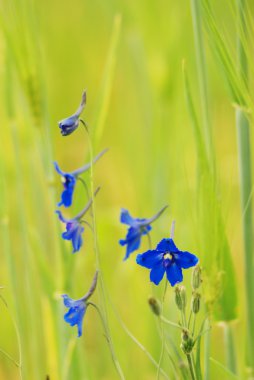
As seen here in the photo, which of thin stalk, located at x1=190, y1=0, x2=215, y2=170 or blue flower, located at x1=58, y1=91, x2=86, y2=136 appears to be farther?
thin stalk, located at x1=190, y1=0, x2=215, y2=170

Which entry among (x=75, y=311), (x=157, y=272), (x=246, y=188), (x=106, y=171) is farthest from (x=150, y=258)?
(x=106, y=171)

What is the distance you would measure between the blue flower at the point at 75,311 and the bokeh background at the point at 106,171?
4cm

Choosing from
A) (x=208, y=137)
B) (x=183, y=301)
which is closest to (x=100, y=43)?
(x=208, y=137)

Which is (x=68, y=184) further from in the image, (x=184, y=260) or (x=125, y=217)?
(x=184, y=260)

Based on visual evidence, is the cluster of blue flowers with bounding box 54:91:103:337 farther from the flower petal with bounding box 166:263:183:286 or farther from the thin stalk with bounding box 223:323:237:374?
the thin stalk with bounding box 223:323:237:374

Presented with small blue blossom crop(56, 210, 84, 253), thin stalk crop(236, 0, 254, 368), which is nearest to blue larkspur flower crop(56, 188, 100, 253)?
small blue blossom crop(56, 210, 84, 253)

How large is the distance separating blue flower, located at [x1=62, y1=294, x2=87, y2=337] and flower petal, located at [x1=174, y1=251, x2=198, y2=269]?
0.44ft

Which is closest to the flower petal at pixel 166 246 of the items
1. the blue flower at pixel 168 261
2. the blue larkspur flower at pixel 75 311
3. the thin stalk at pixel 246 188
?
the blue flower at pixel 168 261

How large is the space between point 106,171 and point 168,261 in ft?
4.80

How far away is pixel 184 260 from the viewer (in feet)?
2.89

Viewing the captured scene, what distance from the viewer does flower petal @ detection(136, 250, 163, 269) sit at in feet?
2.82

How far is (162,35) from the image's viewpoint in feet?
5.05

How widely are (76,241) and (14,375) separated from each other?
2.69 ft

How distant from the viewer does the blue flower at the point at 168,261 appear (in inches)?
34.2
